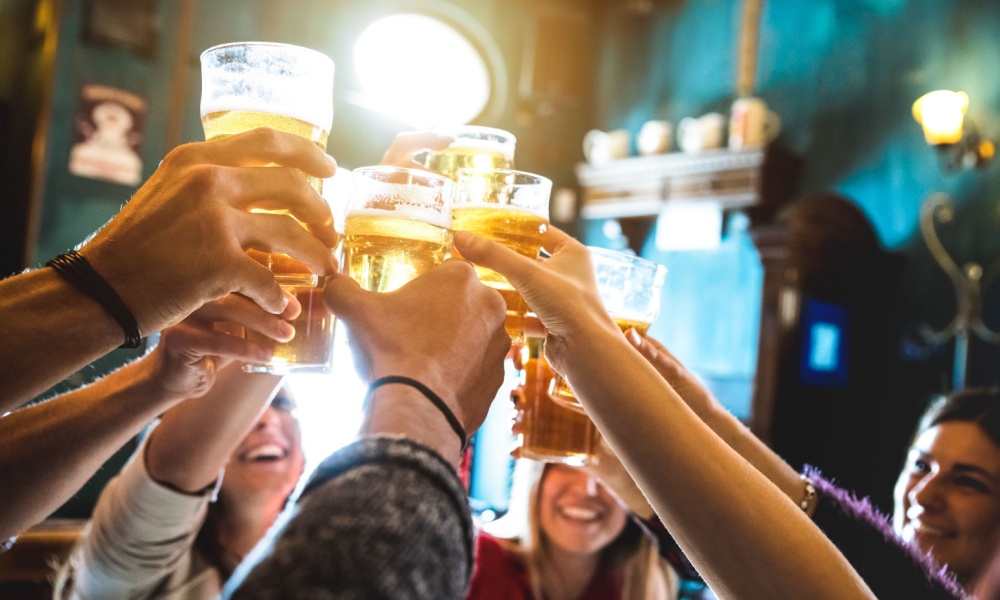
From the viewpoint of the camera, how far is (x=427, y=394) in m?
0.80

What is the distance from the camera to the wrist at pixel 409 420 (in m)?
0.74

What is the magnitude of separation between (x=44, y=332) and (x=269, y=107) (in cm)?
42

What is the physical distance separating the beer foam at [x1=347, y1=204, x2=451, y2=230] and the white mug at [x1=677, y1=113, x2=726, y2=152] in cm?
505

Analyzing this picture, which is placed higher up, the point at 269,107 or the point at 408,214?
the point at 269,107

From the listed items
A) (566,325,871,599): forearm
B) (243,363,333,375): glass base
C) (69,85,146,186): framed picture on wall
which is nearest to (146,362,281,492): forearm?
(243,363,333,375): glass base

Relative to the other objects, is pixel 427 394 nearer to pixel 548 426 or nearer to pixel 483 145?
pixel 548 426

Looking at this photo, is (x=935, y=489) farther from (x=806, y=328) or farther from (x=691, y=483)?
(x=806, y=328)

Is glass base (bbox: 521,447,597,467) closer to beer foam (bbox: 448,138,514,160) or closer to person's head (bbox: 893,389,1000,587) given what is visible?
beer foam (bbox: 448,138,514,160)

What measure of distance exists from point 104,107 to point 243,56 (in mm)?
4501

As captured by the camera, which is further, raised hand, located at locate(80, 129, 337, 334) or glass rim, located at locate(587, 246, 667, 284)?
glass rim, located at locate(587, 246, 667, 284)

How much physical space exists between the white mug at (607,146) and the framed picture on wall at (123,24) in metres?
3.57

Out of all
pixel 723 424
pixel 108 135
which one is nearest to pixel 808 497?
pixel 723 424

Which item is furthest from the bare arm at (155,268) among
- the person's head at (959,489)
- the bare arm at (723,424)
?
the person's head at (959,489)

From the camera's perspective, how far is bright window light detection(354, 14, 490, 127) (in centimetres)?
625
